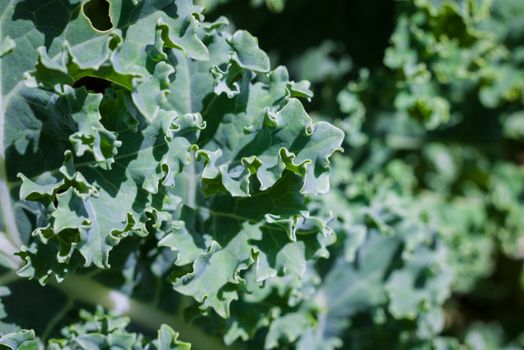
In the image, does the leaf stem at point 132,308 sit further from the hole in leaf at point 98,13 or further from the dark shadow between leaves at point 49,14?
the hole in leaf at point 98,13

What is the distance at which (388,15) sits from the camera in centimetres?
373

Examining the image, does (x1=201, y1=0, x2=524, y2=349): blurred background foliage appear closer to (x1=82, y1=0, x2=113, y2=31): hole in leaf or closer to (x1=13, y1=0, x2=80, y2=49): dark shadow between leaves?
(x1=82, y1=0, x2=113, y2=31): hole in leaf

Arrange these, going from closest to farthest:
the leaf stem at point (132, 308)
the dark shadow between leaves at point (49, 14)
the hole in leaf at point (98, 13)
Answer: the dark shadow between leaves at point (49, 14), the leaf stem at point (132, 308), the hole in leaf at point (98, 13)

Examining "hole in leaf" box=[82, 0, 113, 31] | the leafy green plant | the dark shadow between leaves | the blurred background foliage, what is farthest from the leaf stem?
"hole in leaf" box=[82, 0, 113, 31]

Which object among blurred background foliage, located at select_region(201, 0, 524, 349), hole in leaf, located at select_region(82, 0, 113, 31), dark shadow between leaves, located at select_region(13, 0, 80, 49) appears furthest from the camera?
hole in leaf, located at select_region(82, 0, 113, 31)

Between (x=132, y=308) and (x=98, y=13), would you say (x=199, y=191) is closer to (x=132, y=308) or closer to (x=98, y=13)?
(x=132, y=308)

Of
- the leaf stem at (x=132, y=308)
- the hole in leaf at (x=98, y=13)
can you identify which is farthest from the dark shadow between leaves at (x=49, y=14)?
the hole in leaf at (x=98, y=13)

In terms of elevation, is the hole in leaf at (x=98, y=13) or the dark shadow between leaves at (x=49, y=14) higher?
the dark shadow between leaves at (x=49, y=14)

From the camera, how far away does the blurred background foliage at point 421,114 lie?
130 inches

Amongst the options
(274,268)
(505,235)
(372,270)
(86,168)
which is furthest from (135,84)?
(505,235)

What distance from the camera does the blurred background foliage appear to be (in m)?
3.31

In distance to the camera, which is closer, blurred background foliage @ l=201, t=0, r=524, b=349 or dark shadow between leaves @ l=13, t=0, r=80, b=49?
dark shadow between leaves @ l=13, t=0, r=80, b=49

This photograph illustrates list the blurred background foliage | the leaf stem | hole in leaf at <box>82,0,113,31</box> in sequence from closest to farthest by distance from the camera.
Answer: the leaf stem
the blurred background foliage
hole in leaf at <box>82,0,113,31</box>

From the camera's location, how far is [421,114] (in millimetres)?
3518
